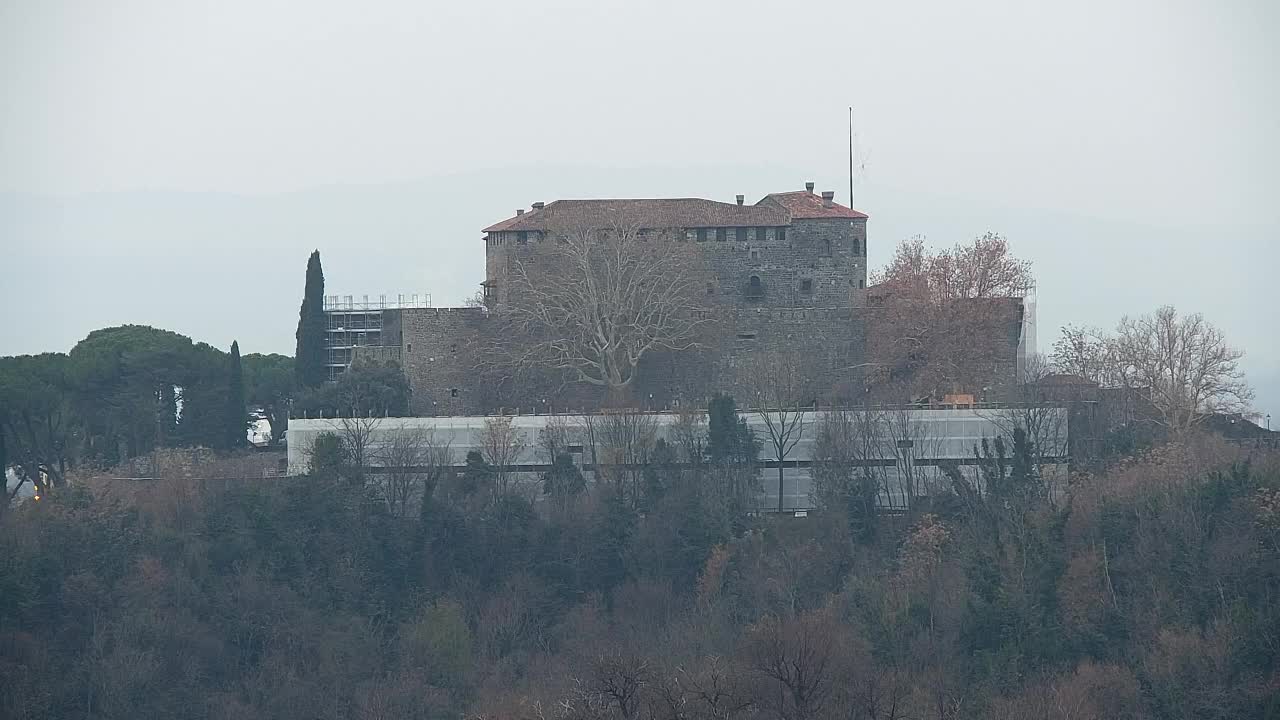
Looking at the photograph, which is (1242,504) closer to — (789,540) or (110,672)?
(789,540)

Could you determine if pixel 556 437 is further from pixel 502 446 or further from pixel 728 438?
pixel 728 438

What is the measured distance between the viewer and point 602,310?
2330 inches

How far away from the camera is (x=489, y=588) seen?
55.8m

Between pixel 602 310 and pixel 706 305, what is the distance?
351 centimetres

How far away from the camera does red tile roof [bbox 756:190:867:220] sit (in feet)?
205

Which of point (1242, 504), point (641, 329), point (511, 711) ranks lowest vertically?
point (511, 711)

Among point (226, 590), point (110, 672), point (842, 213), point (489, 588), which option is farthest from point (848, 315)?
point (110, 672)

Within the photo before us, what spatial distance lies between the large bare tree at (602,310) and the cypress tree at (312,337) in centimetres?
579

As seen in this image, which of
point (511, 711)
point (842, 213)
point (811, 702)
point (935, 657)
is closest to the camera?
point (811, 702)

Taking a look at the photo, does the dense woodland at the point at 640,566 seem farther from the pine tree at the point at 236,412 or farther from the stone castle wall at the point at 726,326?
the stone castle wall at the point at 726,326

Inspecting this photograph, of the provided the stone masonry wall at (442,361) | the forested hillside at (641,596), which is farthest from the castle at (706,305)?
the forested hillside at (641,596)

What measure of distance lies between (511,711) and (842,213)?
71.0 ft

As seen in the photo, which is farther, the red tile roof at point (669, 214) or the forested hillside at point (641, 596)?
the red tile roof at point (669, 214)

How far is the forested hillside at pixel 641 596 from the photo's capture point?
4672 cm
